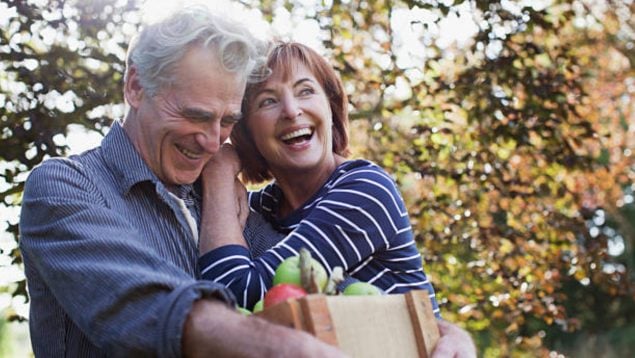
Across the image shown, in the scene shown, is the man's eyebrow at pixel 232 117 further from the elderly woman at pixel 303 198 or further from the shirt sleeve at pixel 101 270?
the shirt sleeve at pixel 101 270

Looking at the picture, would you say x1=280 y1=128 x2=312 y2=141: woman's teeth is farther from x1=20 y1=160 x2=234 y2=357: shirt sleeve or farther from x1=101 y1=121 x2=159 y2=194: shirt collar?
x1=20 y1=160 x2=234 y2=357: shirt sleeve

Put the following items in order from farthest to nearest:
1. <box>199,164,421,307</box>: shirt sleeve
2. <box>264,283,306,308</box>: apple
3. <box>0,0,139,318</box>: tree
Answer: <box>0,0,139,318</box>: tree
<box>199,164,421,307</box>: shirt sleeve
<box>264,283,306,308</box>: apple

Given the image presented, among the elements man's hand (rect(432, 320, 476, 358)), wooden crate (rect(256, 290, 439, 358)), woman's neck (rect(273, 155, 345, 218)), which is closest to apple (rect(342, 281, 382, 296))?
wooden crate (rect(256, 290, 439, 358))

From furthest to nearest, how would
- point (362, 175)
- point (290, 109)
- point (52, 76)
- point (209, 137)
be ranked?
point (52, 76), point (290, 109), point (362, 175), point (209, 137)

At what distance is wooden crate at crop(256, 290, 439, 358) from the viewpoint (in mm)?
1886

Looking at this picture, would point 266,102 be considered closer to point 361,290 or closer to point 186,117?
point 186,117

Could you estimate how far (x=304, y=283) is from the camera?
81.8 inches

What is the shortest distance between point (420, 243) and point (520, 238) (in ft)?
2.26

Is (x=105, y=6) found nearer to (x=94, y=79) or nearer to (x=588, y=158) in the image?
(x=94, y=79)

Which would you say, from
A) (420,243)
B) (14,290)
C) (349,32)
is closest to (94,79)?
(14,290)

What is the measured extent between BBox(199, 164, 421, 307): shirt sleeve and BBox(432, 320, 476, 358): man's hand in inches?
11.6

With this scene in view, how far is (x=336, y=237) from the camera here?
252cm

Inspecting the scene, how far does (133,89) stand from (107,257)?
0.76 meters

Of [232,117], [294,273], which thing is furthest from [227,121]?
[294,273]
